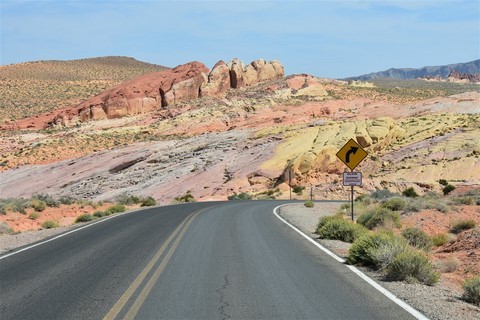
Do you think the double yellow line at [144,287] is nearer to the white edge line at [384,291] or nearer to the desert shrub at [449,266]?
the white edge line at [384,291]

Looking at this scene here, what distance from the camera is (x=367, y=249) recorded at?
11867mm

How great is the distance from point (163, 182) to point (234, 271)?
5144 cm

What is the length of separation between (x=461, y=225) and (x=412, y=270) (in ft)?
36.4

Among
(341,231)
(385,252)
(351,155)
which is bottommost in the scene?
(341,231)

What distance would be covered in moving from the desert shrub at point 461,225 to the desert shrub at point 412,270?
10654mm

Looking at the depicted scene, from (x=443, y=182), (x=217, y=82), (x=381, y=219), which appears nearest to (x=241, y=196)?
(x=443, y=182)

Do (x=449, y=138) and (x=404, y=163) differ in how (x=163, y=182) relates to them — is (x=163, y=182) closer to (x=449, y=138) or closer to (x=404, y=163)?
(x=404, y=163)

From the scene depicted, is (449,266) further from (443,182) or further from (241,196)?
(241,196)

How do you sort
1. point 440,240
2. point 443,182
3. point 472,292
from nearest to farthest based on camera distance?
point 472,292 < point 440,240 < point 443,182

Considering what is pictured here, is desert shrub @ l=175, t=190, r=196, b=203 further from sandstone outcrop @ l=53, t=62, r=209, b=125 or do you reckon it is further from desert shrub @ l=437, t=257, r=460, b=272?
sandstone outcrop @ l=53, t=62, r=209, b=125

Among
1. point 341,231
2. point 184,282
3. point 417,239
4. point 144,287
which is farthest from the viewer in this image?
point 341,231

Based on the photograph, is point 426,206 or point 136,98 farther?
point 136,98

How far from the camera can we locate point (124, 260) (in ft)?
40.5

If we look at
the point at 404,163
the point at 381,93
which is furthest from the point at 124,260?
the point at 381,93
